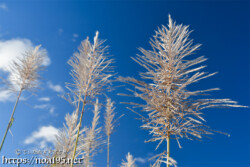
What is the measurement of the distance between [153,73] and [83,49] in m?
1.58

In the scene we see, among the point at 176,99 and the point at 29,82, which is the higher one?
the point at 29,82

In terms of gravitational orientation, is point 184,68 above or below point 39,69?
below

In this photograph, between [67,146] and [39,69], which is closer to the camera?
[67,146]

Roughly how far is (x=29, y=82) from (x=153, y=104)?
270 centimetres

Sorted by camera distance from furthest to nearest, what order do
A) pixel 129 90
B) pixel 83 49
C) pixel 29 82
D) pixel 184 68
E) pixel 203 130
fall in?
pixel 29 82, pixel 83 49, pixel 184 68, pixel 129 90, pixel 203 130

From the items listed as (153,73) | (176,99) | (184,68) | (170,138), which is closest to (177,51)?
(184,68)

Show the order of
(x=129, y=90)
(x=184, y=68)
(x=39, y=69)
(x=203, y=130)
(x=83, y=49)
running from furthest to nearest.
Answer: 1. (x=39, y=69)
2. (x=83, y=49)
3. (x=184, y=68)
4. (x=129, y=90)
5. (x=203, y=130)

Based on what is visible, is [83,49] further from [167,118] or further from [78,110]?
[167,118]

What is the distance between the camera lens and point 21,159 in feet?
10.1

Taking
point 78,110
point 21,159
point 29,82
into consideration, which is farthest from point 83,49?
point 21,159

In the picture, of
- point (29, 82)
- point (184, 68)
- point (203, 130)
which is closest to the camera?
point (203, 130)

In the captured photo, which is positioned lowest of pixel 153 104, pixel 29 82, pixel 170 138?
pixel 170 138

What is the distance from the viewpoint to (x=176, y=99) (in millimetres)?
1964

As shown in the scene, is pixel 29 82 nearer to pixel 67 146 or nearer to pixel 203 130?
pixel 67 146
